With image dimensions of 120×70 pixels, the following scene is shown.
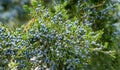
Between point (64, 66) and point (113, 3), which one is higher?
point (113, 3)

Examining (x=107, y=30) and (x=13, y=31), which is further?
(x=107, y=30)

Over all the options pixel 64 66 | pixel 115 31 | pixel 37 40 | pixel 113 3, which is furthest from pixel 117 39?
pixel 37 40

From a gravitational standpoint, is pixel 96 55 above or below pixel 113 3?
below

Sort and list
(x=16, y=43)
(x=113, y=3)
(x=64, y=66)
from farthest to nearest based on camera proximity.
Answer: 1. (x=113, y=3)
2. (x=64, y=66)
3. (x=16, y=43)

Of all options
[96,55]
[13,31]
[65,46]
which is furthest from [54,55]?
[96,55]

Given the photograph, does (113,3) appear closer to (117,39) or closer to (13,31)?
(117,39)

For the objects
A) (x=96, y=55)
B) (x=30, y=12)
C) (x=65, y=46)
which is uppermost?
(x=30, y=12)

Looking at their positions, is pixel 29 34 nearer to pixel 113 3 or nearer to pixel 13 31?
pixel 13 31

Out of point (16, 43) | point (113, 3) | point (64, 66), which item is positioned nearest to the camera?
point (16, 43)

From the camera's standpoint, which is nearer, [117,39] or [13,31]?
[13,31]
